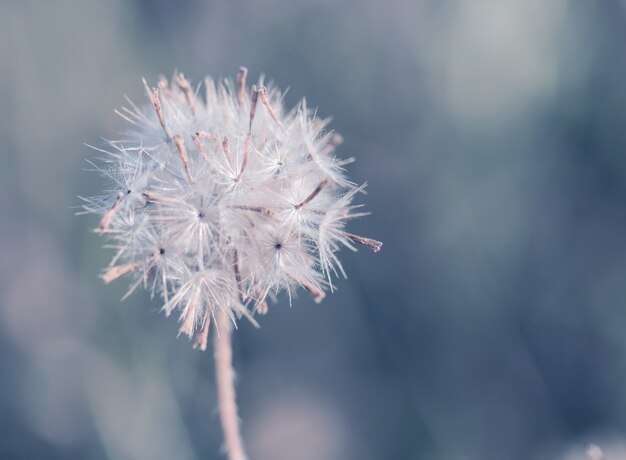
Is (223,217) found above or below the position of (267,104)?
below

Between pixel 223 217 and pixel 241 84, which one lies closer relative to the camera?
pixel 223 217

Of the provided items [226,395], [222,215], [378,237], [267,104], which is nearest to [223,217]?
[222,215]

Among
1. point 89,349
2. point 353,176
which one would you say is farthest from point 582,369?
point 89,349

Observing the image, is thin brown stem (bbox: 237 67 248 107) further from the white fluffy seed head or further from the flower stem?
the flower stem

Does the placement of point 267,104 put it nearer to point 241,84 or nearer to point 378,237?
point 241,84

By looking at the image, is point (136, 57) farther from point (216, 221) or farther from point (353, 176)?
point (216, 221)

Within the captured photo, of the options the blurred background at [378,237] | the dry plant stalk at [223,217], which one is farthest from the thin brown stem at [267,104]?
the blurred background at [378,237]
